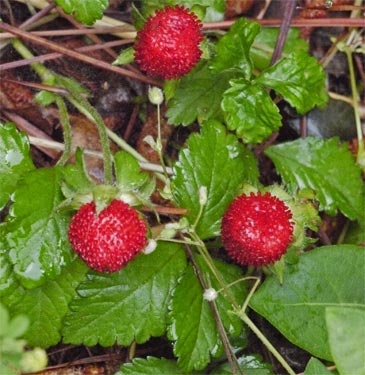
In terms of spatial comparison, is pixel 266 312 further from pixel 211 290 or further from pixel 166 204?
pixel 166 204

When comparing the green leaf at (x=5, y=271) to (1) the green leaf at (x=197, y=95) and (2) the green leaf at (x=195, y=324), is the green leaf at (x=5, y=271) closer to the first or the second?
(2) the green leaf at (x=195, y=324)

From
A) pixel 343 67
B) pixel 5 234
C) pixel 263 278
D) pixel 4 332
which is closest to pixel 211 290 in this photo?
pixel 263 278

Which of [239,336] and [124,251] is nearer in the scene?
[124,251]

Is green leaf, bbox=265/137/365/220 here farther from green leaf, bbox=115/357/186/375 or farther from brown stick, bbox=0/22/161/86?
green leaf, bbox=115/357/186/375

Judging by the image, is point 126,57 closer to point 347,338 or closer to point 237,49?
point 237,49

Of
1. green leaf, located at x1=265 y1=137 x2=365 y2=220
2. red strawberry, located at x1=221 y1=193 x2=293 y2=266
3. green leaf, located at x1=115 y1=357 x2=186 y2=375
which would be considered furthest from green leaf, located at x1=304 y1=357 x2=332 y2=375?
green leaf, located at x1=265 y1=137 x2=365 y2=220
